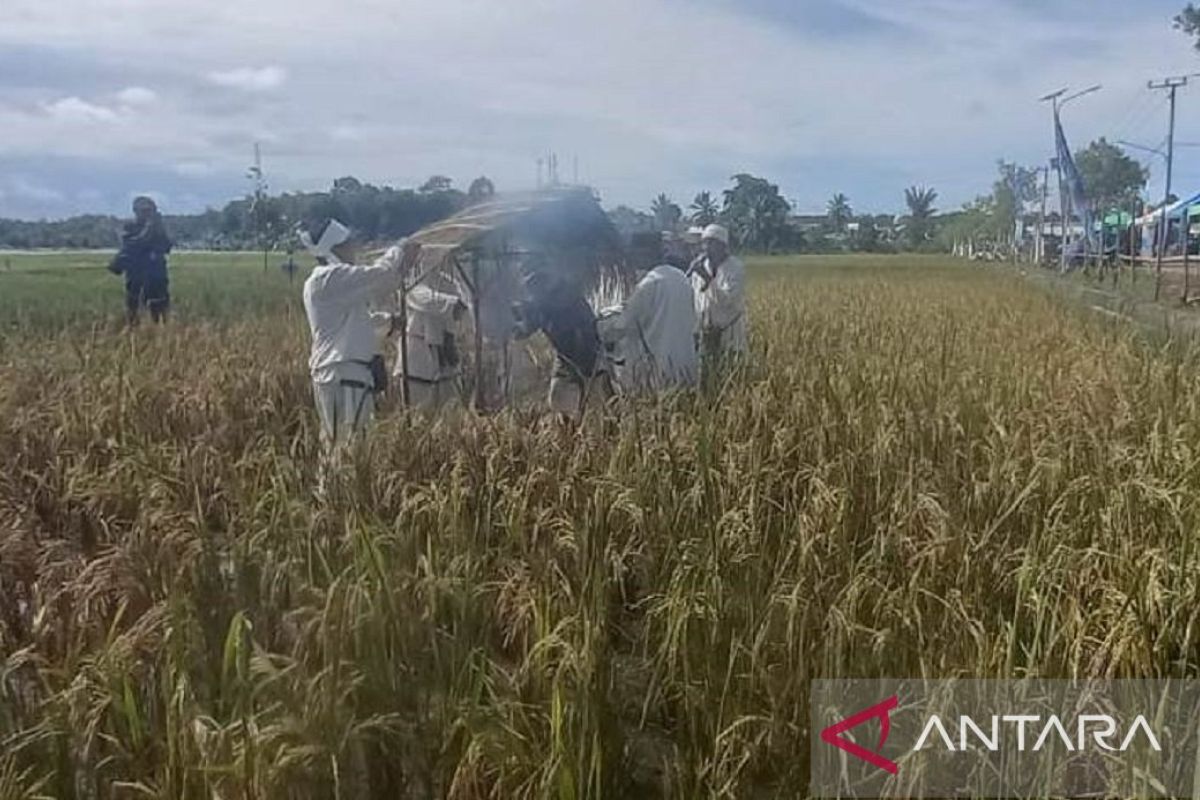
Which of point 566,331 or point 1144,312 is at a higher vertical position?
point 566,331

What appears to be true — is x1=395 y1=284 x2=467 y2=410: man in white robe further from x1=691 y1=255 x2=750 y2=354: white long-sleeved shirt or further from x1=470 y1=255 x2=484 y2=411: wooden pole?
x1=691 y1=255 x2=750 y2=354: white long-sleeved shirt

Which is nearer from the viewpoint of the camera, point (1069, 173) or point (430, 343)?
point (430, 343)

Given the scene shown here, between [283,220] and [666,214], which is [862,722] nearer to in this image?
[666,214]

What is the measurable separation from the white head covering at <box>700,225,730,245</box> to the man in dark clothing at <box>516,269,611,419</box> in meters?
0.94

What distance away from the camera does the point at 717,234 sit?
5.89 meters

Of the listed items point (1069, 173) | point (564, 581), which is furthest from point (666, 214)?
point (1069, 173)

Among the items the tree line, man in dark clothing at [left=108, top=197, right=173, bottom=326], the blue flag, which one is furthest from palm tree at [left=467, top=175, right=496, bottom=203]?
the blue flag

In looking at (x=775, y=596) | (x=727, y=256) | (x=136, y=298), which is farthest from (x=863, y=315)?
(x=775, y=596)

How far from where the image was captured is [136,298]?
9023 mm

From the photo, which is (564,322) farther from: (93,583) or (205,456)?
(93,583)

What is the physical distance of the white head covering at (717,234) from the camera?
231 inches

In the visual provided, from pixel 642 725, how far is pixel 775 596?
46 centimetres

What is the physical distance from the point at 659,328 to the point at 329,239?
5.55 ft

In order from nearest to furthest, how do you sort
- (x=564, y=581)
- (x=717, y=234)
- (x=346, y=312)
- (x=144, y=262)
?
(x=564, y=581)
(x=346, y=312)
(x=717, y=234)
(x=144, y=262)
